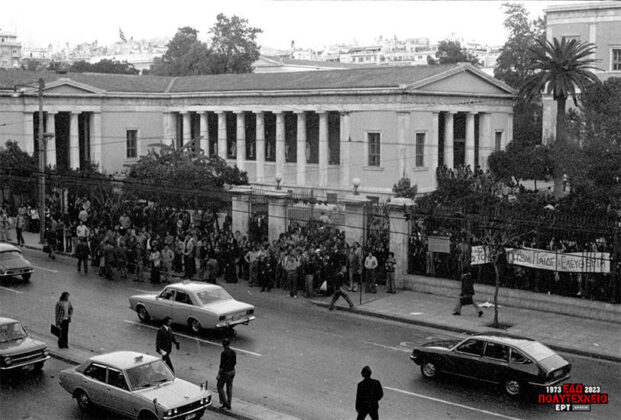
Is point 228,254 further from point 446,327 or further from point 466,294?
point 446,327

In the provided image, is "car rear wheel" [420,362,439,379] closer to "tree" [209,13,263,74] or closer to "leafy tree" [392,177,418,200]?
"leafy tree" [392,177,418,200]

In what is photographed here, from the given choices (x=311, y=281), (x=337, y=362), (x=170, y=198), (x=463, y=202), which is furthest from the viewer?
(x=170, y=198)

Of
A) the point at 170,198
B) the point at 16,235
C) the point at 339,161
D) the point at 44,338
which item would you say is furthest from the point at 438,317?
the point at 339,161

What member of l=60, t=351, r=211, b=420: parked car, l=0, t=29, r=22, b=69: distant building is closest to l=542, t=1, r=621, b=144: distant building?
l=60, t=351, r=211, b=420: parked car

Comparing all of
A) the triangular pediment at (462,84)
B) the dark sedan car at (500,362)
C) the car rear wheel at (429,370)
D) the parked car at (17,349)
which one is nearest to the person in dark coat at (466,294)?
the dark sedan car at (500,362)

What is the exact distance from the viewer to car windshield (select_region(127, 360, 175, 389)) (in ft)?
49.9

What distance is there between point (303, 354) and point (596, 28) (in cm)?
4657

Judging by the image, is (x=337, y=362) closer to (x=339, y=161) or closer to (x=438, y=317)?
(x=438, y=317)

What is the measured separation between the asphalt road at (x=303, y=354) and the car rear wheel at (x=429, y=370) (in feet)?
0.52

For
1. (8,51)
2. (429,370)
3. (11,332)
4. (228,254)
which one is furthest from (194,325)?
(8,51)

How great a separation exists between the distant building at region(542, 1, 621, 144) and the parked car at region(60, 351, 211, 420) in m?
46.6

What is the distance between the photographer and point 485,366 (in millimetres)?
17141

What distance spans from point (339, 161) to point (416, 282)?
2809 centimetres

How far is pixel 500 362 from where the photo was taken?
1698 centimetres
